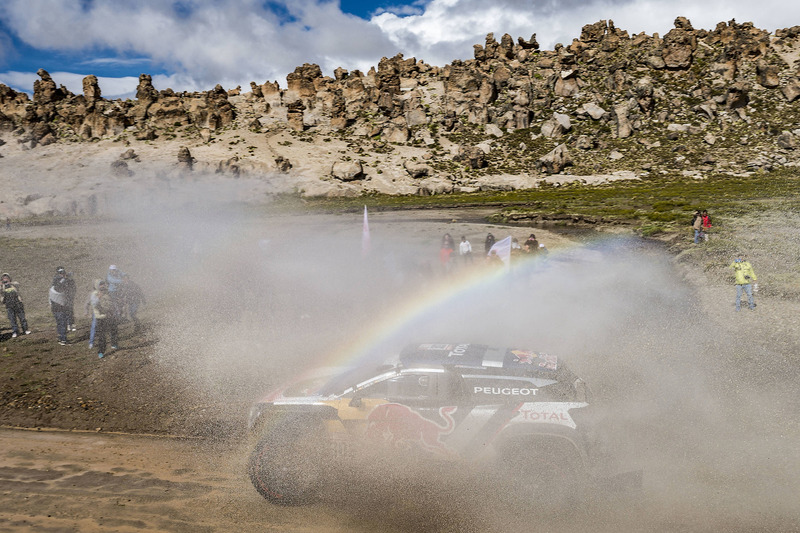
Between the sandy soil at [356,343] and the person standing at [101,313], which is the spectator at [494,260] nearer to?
the sandy soil at [356,343]

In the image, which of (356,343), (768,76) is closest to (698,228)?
(356,343)

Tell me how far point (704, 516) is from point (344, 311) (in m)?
12.8

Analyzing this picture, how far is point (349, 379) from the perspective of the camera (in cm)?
751

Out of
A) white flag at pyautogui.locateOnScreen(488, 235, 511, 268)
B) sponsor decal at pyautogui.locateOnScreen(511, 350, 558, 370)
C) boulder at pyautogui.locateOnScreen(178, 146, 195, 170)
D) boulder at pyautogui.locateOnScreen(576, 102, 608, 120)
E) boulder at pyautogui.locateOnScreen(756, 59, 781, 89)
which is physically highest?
boulder at pyautogui.locateOnScreen(756, 59, 781, 89)

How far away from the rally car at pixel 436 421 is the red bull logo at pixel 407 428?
13mm

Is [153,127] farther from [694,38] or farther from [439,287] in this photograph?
[694,38]

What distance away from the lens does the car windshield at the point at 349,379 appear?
732cm

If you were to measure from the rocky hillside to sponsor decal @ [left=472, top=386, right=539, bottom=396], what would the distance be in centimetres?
6142

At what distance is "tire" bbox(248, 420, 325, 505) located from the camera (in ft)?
22.7

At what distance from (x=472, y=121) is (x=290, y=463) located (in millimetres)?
92479

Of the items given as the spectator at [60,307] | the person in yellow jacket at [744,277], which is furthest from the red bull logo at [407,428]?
the person in yellow jacket at [744,277]

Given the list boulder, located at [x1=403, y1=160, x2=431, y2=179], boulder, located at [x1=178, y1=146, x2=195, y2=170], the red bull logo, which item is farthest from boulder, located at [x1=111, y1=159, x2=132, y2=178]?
the red bull logo

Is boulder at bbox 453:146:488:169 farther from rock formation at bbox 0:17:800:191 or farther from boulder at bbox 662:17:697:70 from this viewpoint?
boulder at bbox 662:17:697:70

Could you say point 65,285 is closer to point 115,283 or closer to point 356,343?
point 115,283
